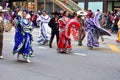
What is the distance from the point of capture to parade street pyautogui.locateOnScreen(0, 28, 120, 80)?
935 centimetres

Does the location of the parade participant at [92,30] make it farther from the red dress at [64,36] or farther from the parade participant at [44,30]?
the parade participant at [44,30]

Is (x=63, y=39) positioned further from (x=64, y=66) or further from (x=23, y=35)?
(x=64, y=66)

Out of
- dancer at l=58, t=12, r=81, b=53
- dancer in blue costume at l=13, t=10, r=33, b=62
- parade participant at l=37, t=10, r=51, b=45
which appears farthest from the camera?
parade participant at l=37, t=10, r=51, b=45

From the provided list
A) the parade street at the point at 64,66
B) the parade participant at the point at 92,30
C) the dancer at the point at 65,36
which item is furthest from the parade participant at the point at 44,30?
the dancer at the point at 65,36

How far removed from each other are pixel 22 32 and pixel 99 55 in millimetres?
3475

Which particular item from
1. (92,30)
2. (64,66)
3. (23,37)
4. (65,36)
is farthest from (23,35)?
(92,30)

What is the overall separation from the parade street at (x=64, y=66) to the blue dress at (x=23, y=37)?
39cm

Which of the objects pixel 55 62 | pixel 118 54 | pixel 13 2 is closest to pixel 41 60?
pixel 55 62

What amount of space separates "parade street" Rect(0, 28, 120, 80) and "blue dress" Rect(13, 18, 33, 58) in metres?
0.39

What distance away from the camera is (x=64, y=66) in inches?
426

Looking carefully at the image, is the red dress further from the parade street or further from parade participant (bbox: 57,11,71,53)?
the parade street

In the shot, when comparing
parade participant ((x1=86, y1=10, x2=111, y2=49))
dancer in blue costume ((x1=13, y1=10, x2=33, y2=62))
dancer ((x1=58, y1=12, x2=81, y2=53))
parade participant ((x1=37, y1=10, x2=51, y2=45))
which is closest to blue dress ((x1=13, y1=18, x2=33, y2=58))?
dancer in blue costume ((x1=13, y1=10, x2=33, y2=62))

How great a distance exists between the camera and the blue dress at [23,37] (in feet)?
36.9

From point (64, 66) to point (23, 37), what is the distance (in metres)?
1.62
